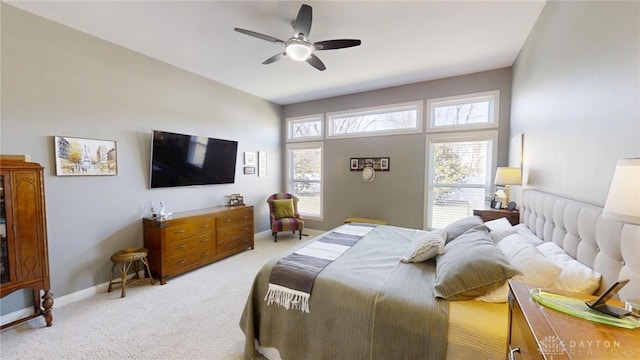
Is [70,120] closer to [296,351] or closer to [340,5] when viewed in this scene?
[340,5]

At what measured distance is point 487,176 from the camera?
12.7 feet

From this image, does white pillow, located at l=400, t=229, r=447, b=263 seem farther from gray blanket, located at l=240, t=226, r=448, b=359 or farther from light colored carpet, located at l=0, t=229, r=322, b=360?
light colored carpet, located at l=0, t=229, r=322, b=360

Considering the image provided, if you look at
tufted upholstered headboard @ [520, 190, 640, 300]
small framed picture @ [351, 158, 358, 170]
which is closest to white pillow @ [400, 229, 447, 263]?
tufted upholstered headboard @ [520, 190, 640, 300]

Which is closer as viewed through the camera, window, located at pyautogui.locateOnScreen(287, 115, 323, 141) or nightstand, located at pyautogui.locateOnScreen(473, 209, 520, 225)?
nightstand, located at pyautogui.locateOnScreen(473, 209, 520, 225)

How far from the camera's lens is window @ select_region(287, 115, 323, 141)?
5.25m

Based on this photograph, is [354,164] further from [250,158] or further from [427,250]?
[427,250]

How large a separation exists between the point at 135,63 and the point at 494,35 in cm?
440

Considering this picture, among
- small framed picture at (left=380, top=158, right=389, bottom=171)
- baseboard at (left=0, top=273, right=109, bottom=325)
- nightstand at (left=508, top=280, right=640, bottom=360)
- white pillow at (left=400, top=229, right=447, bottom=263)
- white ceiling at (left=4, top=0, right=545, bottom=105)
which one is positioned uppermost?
white ceiling at (left=4, top=0, right=545, bottom=105)

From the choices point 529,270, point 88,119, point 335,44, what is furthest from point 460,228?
point 88,119

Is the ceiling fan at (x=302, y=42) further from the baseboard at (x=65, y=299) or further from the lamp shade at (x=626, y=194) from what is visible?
the baseboard at (x=65, y=299)

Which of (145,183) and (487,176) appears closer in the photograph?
(145,183)

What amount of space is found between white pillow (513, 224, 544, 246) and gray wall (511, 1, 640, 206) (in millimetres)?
391

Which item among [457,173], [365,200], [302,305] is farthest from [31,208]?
[457,173]

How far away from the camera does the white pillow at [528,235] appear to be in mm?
1829
